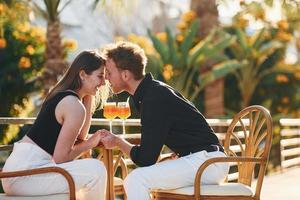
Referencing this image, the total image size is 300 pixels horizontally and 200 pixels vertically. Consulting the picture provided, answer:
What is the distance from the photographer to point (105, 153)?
4.54m

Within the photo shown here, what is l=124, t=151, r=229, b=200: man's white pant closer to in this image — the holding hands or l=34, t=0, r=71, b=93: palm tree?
the holding hands

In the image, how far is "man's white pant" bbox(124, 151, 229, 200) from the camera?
3.89m

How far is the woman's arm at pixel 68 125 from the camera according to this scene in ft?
13.0

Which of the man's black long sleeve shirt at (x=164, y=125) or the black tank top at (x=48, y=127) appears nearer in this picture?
the man's black long sleeve shirt at (x=164, y=125)

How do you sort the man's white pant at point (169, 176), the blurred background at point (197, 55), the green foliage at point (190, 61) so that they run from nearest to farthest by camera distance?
the man's white pant at point (169, 176) < the blurred background at point (197, 55) < the green foliage at point (190, 61)

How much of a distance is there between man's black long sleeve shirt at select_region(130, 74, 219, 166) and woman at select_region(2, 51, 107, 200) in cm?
29

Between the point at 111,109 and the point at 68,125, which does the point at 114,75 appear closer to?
the point at 68,125

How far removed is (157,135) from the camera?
3.90 m

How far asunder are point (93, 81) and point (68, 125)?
16.4 inches

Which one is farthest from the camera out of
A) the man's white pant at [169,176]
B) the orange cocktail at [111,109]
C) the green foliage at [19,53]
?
the green foliage at [19,53]

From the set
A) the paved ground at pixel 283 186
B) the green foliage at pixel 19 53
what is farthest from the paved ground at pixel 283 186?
the green foliage at pixel 19 53

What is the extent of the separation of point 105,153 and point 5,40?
9.82 meters

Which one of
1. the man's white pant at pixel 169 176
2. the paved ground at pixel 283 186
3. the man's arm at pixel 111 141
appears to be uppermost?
the man's arm at pixel 111 141

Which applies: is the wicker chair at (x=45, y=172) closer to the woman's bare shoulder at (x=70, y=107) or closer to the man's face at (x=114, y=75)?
the woman's bare shoulder at (x=70, y=107)
